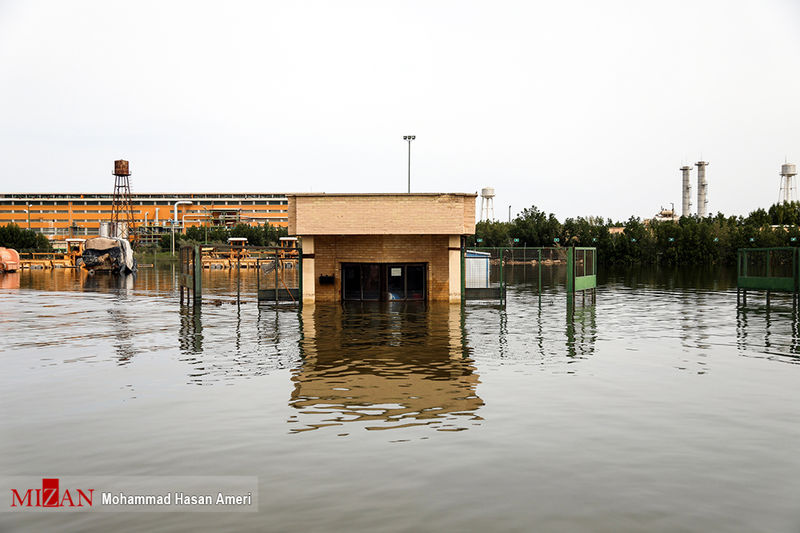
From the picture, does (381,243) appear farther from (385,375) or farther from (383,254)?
(385,375)

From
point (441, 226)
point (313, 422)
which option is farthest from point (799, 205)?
point (313, 422)

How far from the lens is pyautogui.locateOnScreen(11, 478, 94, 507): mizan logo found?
859cm

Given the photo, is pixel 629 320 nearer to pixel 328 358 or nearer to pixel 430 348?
pixel 430 348

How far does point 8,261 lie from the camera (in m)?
93.6

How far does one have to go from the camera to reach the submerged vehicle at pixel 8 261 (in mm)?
92688

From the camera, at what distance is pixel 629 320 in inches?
1190

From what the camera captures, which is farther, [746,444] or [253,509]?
[746,444]

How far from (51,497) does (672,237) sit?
139633mm

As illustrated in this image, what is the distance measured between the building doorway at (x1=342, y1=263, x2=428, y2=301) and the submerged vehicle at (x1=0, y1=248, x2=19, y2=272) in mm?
75694

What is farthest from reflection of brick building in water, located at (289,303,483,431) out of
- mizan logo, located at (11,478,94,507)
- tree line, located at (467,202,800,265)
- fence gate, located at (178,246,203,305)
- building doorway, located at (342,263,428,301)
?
tree line, located at (467,202,800,265)

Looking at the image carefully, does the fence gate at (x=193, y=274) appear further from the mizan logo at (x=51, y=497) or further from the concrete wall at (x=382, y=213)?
the mizan logo at (x=51, y=497)

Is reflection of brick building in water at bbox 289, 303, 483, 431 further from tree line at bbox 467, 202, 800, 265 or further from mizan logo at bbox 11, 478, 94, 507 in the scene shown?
tree line at bbox 467, 202, 800, 265

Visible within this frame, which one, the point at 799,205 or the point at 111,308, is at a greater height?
the point at 799,205

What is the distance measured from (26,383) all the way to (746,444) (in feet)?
50.9
